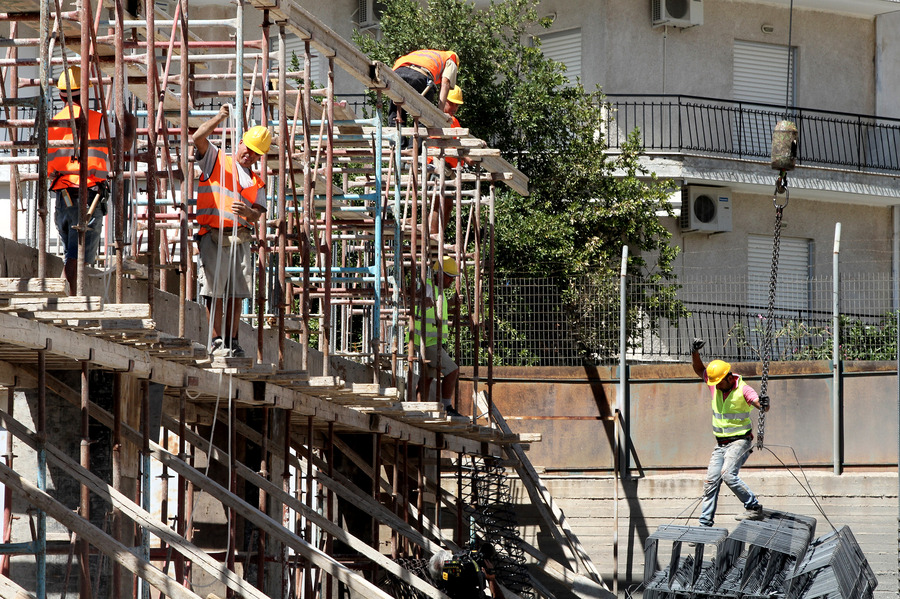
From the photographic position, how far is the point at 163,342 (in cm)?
752

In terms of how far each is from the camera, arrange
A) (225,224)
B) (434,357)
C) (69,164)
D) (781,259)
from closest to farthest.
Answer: (69,164), (225,224), (434,357), (781,259)

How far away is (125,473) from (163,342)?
1092mm

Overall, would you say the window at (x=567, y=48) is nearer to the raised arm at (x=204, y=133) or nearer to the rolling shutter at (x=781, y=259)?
the rolling shutter at (x=781, y=259)

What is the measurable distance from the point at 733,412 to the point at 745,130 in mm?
11269

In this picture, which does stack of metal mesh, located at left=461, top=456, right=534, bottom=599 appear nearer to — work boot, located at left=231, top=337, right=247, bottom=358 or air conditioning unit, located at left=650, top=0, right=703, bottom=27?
work boot, located at left=231, top=337, right=247, bottom=358

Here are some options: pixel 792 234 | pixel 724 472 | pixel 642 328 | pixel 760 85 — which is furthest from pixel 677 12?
pixel 724 472

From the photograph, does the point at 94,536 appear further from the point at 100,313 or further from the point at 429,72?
the point at 429,72

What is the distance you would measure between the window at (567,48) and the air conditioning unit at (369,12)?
3176 millimetres

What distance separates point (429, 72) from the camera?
46.5 ft

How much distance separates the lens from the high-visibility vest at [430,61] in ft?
46.5

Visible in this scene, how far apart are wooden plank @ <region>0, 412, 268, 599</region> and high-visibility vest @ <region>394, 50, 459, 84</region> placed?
315 inches

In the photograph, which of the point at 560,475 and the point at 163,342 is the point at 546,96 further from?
the point at 163,342

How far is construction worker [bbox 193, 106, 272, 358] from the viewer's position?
8688 mm

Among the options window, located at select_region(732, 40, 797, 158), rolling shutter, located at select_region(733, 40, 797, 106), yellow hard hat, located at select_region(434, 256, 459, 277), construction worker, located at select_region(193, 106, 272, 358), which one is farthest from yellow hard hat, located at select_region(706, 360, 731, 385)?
rolling shutter, located at select_region(733, 40, 797, 106)
